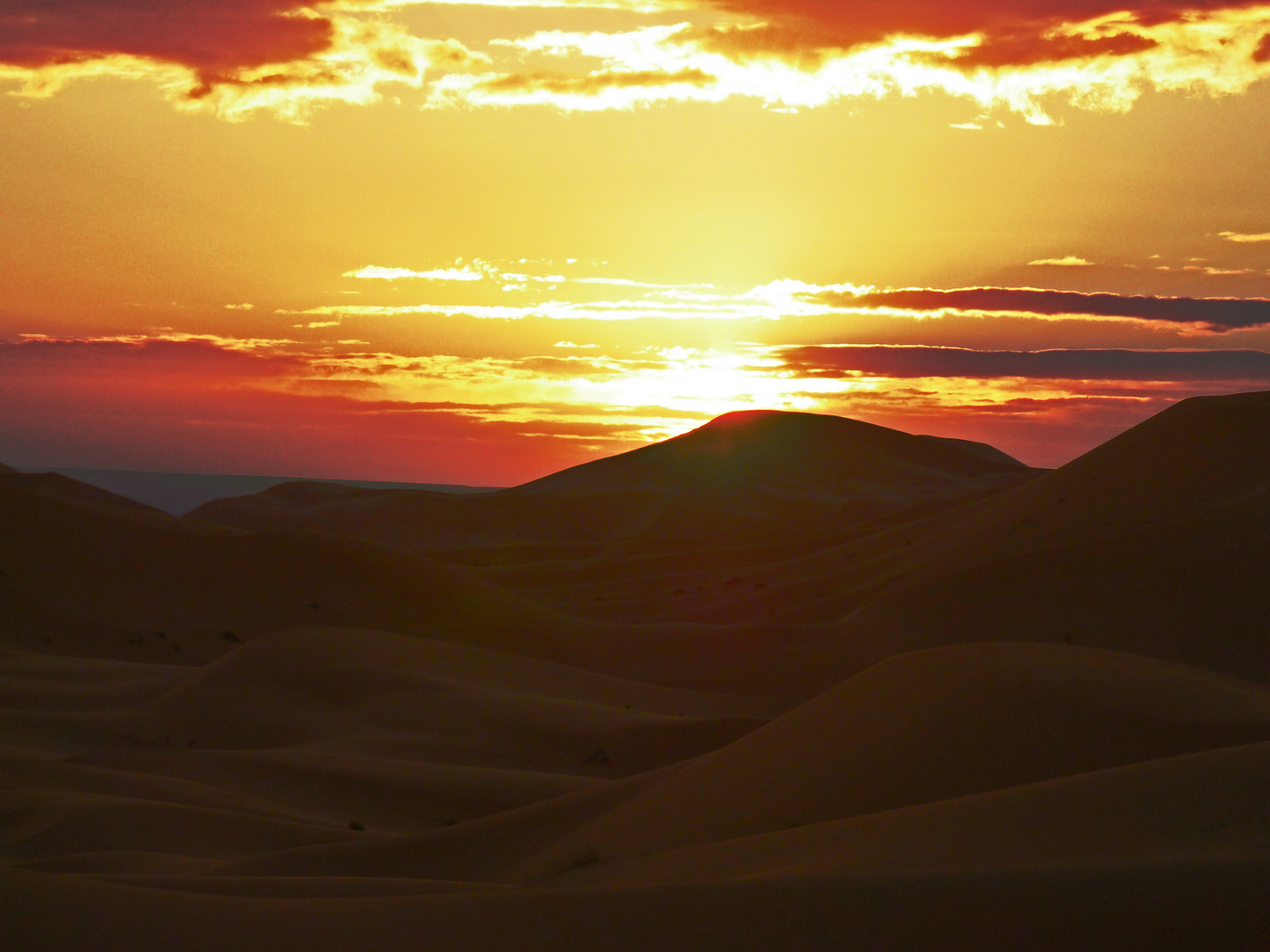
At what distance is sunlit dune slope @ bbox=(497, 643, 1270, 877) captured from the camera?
851 centimetres

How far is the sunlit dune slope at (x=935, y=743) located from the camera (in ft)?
27.9

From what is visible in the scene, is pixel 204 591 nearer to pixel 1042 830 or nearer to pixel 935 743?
pixel 935 743

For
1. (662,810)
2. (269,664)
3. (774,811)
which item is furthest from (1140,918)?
(269,664)

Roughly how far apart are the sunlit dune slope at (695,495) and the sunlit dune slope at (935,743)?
34228mm

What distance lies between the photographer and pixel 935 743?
905 cm

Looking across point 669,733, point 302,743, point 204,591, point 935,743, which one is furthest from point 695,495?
point 935,743

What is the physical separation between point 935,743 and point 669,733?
272 inches

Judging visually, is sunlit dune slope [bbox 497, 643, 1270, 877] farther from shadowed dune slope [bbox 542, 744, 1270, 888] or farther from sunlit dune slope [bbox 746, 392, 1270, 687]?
sunlit dune slope [bbox 746, 392, 1270, 687]

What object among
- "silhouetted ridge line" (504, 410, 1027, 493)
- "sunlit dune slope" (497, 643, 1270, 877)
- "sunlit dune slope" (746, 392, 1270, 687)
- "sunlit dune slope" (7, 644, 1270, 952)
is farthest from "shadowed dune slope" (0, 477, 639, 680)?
"silhouetted ridge line" (504, 410, 1027, 493)

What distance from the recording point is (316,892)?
6.84m

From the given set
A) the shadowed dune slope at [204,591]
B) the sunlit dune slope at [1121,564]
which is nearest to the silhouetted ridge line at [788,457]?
the sunlit dune slope at [1121,564]

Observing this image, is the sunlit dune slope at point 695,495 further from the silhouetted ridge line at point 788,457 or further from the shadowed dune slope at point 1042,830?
the shadowed dune slope at point 1042,830

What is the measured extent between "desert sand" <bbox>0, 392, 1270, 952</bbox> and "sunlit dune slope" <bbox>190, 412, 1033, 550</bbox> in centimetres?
1639

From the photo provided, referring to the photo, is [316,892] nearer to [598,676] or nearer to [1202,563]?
[598,676]
